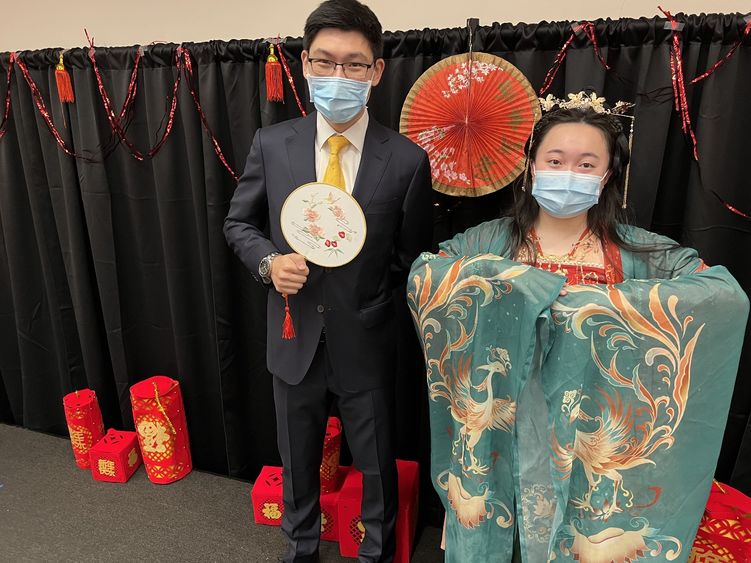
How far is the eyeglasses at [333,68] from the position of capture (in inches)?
51.8

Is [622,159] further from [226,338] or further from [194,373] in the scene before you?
[194,373]

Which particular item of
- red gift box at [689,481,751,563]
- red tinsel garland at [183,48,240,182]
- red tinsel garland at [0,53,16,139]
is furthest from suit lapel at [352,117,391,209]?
red tinsel garland at [0,53,16,139]

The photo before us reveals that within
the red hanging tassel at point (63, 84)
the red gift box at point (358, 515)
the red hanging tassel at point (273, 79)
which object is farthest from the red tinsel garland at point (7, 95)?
the red gift box at point (358, 515)

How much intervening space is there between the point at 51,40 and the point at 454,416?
2.20m

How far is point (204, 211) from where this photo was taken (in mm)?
1994

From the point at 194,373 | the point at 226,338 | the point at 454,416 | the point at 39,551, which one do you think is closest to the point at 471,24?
the point at 454,416

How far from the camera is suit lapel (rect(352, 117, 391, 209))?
1383mm

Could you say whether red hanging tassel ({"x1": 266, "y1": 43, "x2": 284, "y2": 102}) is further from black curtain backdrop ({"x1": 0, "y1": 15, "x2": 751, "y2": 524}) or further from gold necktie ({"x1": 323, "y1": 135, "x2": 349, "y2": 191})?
gold necktie ({"x1": 323, "y1": 135, "x2": 349, "y2": 191})

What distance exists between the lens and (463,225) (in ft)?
5.85

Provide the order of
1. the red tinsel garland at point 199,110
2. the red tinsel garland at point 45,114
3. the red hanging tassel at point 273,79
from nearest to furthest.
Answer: the red hanging tassel at point 273,79, the red tinsel garland at point 199,110, the red tinsel garland at point 45,114

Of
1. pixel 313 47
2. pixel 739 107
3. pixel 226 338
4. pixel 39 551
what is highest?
pixel 313 47

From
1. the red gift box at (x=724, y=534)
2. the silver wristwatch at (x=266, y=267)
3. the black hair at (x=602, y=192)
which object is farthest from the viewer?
the red gift box at (x=724, y=534)

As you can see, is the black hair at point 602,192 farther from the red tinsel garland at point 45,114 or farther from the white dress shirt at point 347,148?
the red tinsel garland at point 45,114

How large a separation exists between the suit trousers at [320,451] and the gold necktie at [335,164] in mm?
438
